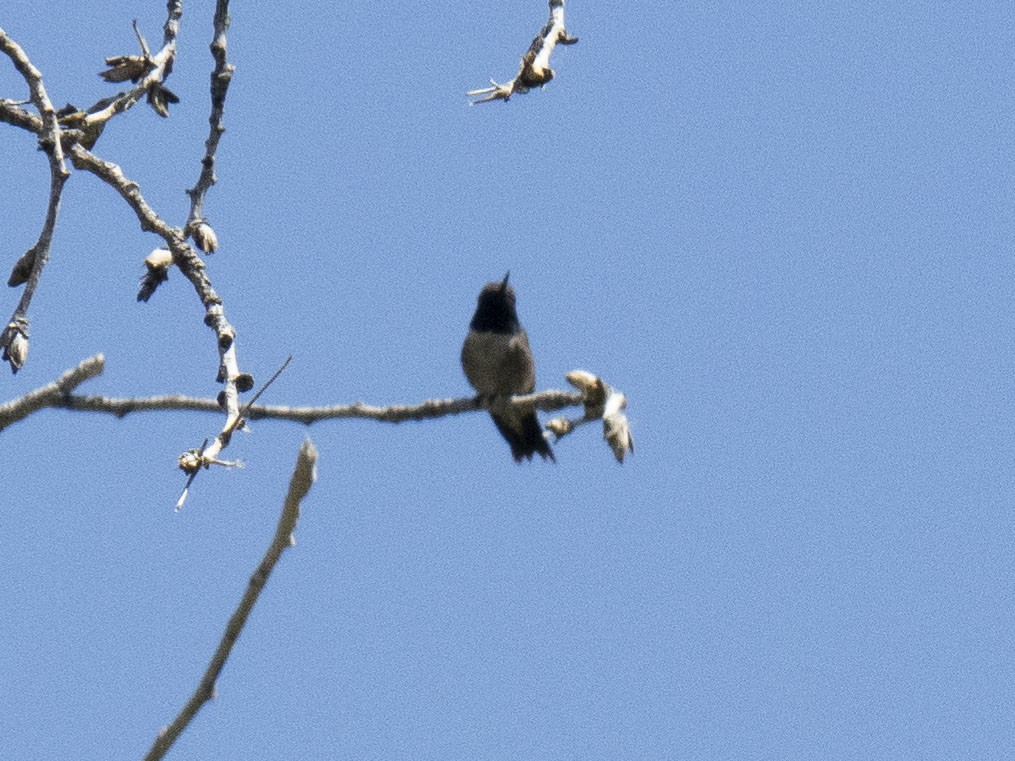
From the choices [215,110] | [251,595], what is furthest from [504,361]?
[251,595]

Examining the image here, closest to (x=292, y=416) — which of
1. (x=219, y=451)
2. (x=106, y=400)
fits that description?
(x=219, y=451)

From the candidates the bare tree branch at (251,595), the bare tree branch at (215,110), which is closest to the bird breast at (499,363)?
the bare tree branch at (215,110)

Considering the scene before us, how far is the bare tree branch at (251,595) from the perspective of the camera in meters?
1.41

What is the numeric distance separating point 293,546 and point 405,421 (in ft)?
5.10

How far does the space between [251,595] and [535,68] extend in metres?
2.42

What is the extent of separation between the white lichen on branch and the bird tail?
4509mm

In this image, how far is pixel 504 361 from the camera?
319 inches

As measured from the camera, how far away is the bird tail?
8.28m

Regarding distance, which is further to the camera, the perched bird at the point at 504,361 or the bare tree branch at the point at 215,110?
the perched bird at the point at 504,361

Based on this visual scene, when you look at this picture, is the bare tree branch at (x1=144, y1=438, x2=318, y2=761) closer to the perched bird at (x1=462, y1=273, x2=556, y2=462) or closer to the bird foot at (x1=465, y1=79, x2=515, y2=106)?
the bird foot at (x1=465, y1=79, x2=515, y2=106)

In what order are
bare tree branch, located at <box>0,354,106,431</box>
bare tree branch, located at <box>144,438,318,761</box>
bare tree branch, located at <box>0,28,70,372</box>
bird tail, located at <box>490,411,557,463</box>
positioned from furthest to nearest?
bird tail, located at <box>490,411,557,463</box> < bare tree branch, located at <box>0,28,70,372</box> < bare tree branch, located at <box>0,354,106,431</box> < bare tree branch, located at <box>144,438,318,761</box>

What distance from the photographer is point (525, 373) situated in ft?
27.0

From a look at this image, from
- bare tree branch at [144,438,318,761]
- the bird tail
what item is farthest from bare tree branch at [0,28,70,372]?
the bird tail

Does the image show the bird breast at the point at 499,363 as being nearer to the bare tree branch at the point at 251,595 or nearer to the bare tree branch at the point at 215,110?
the bare tree branch at the point at 215,110
